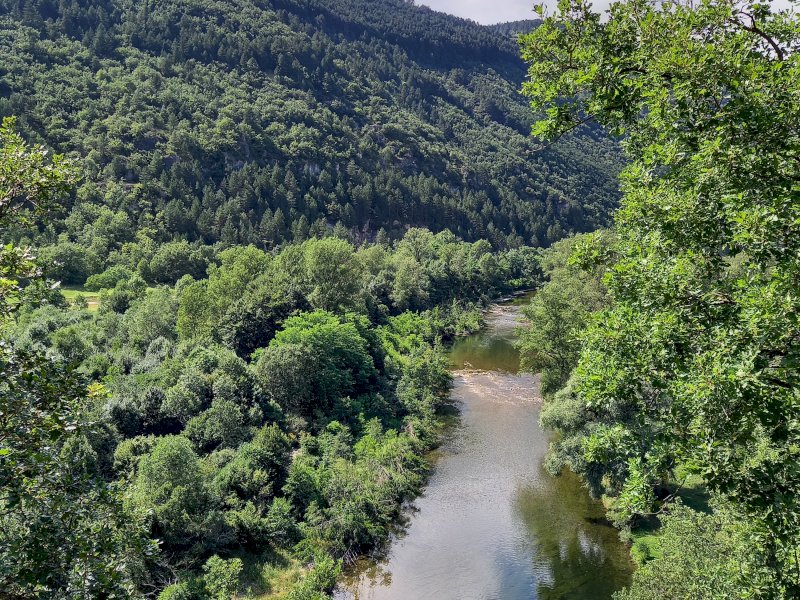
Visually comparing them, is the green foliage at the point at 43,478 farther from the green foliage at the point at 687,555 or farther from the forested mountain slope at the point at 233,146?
the forested mountain slope at the point at 233,146

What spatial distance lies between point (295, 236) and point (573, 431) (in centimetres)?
7896

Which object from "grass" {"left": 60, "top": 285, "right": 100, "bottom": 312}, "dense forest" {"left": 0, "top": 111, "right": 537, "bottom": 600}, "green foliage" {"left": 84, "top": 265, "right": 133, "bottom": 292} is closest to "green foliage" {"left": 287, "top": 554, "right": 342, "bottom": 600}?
"dense forest" {"left": 0, "top": 111, "right": 537, "bottom": 600}

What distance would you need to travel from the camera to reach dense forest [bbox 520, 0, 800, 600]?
7.23m

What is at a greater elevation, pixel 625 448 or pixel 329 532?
pixel 625 448

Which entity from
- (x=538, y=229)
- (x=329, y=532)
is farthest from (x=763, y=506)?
(x=538, y=229)

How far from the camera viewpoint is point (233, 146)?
121312 millimetres

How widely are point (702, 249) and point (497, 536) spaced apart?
25468 millimetres

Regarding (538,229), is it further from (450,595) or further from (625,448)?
(625,448)

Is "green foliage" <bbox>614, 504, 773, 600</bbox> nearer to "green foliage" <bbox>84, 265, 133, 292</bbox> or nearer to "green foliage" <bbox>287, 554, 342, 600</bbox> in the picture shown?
"green foliage" <bbox>287, 554, 342, 600</bbox>

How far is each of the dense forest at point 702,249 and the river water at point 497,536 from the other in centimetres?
1984

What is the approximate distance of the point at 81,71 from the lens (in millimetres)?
125438

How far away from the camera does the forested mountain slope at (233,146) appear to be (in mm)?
97312

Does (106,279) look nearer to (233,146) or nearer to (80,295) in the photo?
(80,295)

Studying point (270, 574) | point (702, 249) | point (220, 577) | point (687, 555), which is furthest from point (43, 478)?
point (270, 574)
